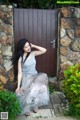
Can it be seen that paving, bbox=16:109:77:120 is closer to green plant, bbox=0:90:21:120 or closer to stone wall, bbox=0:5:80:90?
green plant, bbox=0:90:21:120

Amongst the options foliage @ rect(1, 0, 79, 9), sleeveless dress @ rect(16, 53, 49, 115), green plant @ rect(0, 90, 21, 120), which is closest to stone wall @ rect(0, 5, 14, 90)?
sleeveless dress @ rect(16, 53, 49, 115)

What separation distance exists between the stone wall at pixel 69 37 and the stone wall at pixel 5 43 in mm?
1217

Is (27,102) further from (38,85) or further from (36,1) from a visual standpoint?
(36,1)

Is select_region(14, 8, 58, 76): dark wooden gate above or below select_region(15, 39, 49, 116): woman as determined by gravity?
above

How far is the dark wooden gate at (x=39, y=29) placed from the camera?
20.8 feet

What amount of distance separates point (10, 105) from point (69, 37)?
2.44 meters

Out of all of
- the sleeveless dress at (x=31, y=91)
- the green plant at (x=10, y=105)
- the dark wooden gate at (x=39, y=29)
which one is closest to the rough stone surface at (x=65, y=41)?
the dark wooden gate at (x=39, y=29)

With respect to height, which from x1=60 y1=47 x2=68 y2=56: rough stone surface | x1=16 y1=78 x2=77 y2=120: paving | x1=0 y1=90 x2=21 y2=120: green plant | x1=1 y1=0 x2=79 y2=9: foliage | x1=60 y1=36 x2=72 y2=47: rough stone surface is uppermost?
x1=1 y1=0 x2=79 y2=9: foliage

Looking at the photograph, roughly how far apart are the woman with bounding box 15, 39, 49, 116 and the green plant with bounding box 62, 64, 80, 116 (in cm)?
50

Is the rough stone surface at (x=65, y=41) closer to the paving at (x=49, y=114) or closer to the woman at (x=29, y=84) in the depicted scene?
the woman at (x=29, y=84)

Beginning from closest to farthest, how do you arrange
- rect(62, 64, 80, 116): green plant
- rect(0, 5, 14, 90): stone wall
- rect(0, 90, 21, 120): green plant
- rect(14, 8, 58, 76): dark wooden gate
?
rect(0, 90, 21, 120): green plant, rect(62, 64, 80, 116): green plant, rect(0, 5, 14, 90): stone wall, rect(14, 8, 58, 76): dark wooden gate

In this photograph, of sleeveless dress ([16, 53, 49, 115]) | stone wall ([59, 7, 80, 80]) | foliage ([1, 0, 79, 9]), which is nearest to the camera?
sleeveless dress ([16, 53, 49, 115])

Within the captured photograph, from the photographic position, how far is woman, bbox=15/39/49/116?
5137 millimetres

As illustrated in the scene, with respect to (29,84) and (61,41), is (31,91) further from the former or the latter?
(61,41)
